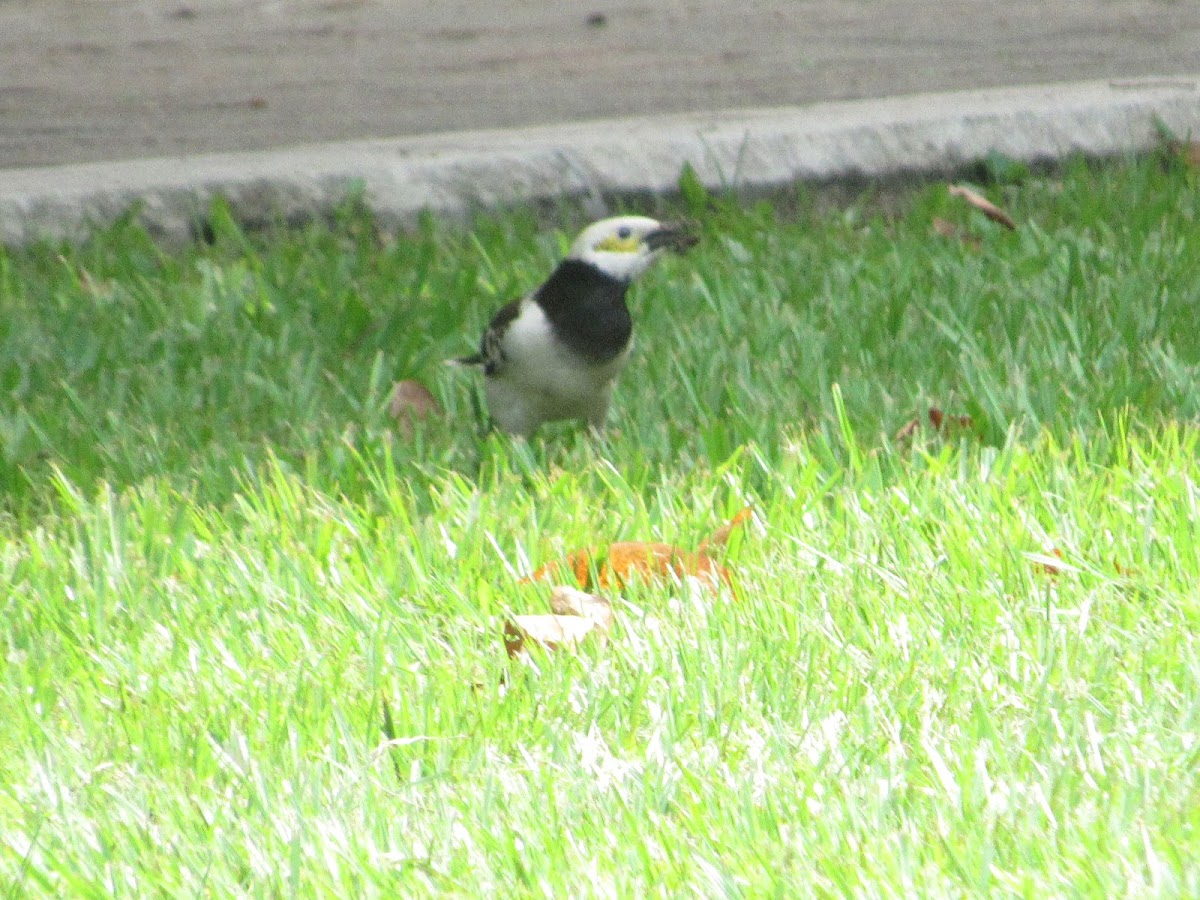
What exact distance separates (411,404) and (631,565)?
143 cm

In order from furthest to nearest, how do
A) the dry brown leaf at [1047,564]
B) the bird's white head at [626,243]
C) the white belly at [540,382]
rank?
1. the bird's white head at [626,243]
2. the white belly at [540,382]
3. the dry brown leaf at [1047,564]

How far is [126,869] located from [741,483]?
1494 millimetres

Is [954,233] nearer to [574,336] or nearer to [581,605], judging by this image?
[574,336]

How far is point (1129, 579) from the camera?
2.76m

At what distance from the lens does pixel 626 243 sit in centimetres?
408

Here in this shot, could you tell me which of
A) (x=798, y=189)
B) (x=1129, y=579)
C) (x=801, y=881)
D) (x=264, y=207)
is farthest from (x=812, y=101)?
(x=801, y=881)

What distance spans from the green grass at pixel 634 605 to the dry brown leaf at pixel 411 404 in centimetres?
4

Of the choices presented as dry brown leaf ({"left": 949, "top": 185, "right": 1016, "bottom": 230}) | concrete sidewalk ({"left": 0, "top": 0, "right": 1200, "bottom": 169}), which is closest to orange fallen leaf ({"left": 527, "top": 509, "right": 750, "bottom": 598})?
dry brown leaf ({"left": 949, "top": 185, "right": 1016, "bottom": 230})

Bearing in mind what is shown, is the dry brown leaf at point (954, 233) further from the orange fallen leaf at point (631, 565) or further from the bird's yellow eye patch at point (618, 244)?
the orange fallen leaf at point (631, 565)

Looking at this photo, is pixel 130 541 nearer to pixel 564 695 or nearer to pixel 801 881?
pixel 564 695

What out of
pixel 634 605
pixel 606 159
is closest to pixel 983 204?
pixel 606 159

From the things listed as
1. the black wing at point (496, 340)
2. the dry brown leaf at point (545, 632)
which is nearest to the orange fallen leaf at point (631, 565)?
the dry brown leaf at point (545, 632)

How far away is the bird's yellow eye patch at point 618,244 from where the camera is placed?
4.07 metres

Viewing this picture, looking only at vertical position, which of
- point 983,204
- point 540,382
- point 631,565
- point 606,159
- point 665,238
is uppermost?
point 665,238
